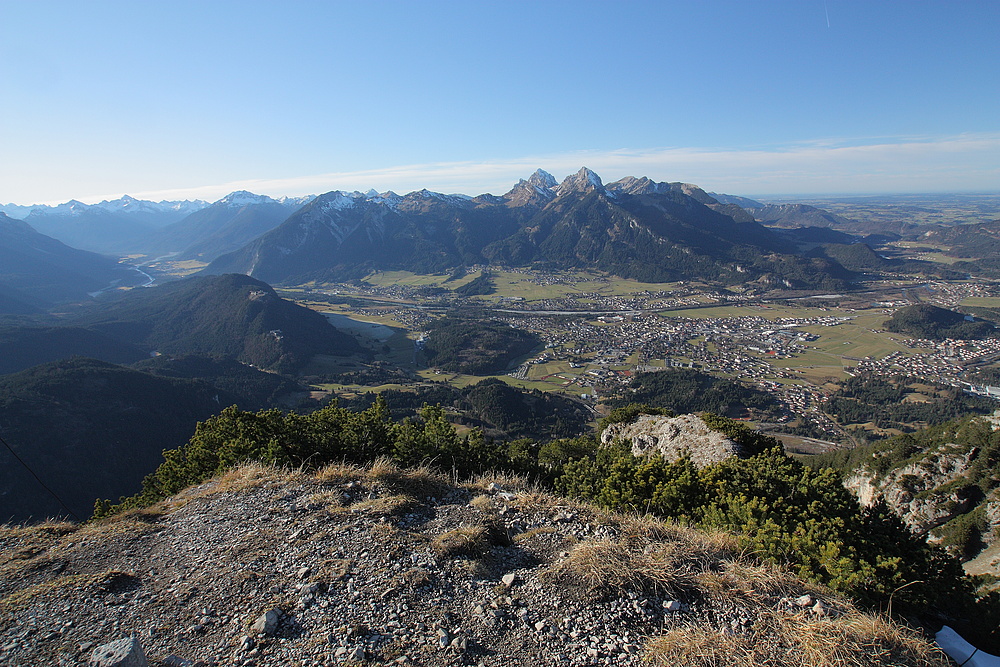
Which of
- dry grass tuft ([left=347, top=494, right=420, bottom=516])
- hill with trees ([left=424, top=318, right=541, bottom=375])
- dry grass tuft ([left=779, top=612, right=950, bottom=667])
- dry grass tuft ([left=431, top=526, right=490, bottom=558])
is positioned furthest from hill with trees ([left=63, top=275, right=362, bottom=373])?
dry grass tuft ([left=779, top=612, right=950, bottom=667])

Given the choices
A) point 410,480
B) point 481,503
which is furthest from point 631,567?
point 410,480

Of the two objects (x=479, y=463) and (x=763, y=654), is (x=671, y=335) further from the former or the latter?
(x=763, y=654)

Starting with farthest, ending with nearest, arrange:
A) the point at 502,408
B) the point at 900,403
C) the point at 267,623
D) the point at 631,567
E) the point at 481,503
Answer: the point at 502,408, the point at 900,403, the point at 481,503, the point at 631,567, the point at 267,623

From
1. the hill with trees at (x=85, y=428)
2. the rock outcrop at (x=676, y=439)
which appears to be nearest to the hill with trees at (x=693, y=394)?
the rock outcrop at (x=676, y=439)

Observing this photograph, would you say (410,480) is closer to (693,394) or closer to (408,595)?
(408,595)

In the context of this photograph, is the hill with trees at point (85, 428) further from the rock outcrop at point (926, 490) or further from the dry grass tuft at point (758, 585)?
the rock outcrop at point (926, 490)

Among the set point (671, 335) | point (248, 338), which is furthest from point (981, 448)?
point (248, 338)

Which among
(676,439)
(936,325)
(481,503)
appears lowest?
(936,325)
